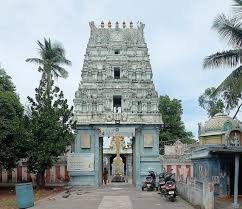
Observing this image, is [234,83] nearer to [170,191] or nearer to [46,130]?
[170,191]

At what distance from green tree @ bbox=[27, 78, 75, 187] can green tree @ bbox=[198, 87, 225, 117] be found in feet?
91.2

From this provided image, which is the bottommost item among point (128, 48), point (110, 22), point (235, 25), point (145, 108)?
point (145, 108)

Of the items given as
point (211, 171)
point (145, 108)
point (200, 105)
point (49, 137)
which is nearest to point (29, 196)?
point (211, 171)

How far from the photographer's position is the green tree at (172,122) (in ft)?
194

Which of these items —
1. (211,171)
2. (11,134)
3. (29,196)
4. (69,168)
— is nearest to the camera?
(29,196)

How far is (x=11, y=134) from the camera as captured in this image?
89.3 ft

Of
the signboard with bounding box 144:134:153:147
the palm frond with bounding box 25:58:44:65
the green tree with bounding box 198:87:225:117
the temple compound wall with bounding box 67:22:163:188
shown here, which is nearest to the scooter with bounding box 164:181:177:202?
the temple compound wall with bounding box 67:22:163:188

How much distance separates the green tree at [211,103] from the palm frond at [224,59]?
34.9m

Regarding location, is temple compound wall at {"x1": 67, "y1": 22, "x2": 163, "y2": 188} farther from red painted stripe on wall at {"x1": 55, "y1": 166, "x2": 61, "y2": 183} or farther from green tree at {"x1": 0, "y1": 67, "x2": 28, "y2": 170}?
green tree at {"x1": 0, "y1": 67, "x2": 28, "y2": 170}

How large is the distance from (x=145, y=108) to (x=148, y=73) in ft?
10.4

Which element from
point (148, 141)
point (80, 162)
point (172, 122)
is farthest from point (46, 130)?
point (172, 122)

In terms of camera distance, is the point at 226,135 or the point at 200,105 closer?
the point at 226,135

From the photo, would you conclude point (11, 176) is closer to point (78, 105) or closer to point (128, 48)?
point (78, 105)

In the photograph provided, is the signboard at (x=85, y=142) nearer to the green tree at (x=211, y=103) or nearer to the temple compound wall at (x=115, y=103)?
the temple compound wall at (x=115, y=103)
